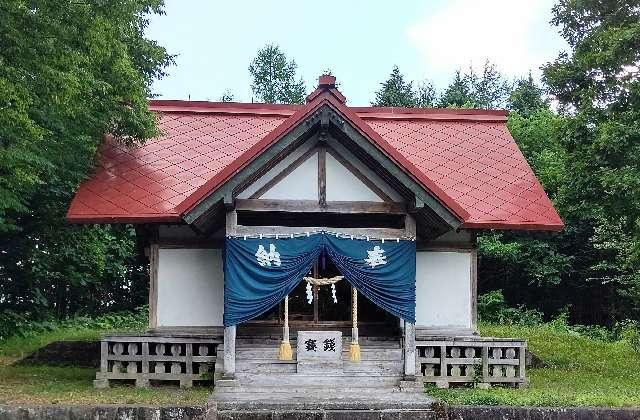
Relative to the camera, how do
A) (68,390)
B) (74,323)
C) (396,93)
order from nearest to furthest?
(68,390), (74,323), (396,93)

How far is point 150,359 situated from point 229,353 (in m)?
1.68

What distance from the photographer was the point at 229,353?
12.0 m

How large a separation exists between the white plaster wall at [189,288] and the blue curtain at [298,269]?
4.90ft

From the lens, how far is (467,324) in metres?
13.9

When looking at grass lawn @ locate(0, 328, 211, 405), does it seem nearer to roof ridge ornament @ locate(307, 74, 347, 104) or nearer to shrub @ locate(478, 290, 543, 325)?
roof ridge ornament @ locate(307, 74, 347, 104)

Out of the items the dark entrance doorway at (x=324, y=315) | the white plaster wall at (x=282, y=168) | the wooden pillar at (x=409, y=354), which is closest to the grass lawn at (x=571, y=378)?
the wooden pillar at (x=409, y=354)

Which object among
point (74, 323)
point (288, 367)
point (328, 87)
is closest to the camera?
point (328, 87)

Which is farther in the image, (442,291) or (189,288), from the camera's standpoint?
(442,291)

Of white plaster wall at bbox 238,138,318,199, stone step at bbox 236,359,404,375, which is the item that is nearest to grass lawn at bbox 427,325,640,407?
stone step at bbox 236,359,404,375

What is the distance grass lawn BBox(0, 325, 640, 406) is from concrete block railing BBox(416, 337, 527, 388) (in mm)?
334

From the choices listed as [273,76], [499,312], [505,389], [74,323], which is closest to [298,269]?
[505,389]

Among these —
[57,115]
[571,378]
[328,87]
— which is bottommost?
[571,378]

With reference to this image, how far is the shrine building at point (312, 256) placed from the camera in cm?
1188

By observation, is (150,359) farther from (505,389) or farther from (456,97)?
(456,97)
